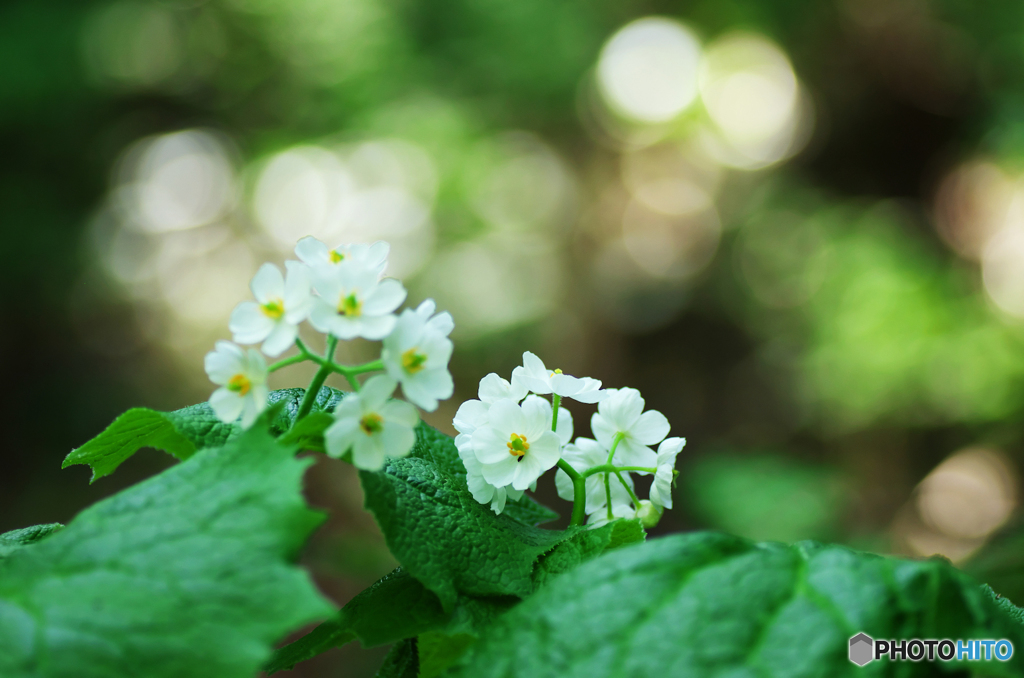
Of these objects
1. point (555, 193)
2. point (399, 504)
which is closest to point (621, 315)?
point (555, 193)

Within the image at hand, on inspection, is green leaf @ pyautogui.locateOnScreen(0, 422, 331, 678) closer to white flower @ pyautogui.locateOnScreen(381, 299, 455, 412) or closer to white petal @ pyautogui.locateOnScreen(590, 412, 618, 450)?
white flower @ pyautogui.locateOnScreen(381, 299, 455, 412)

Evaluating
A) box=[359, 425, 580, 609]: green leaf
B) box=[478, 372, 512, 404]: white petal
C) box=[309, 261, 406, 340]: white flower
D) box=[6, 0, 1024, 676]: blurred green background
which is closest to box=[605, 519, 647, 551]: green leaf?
box=[359, 425, 580, 609]: green leaf

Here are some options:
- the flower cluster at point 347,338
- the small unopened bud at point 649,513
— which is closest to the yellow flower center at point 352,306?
the flower cluster at point 347,338

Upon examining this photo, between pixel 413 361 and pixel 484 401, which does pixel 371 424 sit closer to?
pixel 413 361

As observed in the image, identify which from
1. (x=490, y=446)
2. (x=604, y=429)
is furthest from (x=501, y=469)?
(x=604, y=429)

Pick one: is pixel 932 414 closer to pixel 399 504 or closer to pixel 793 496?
pixel 793 496
